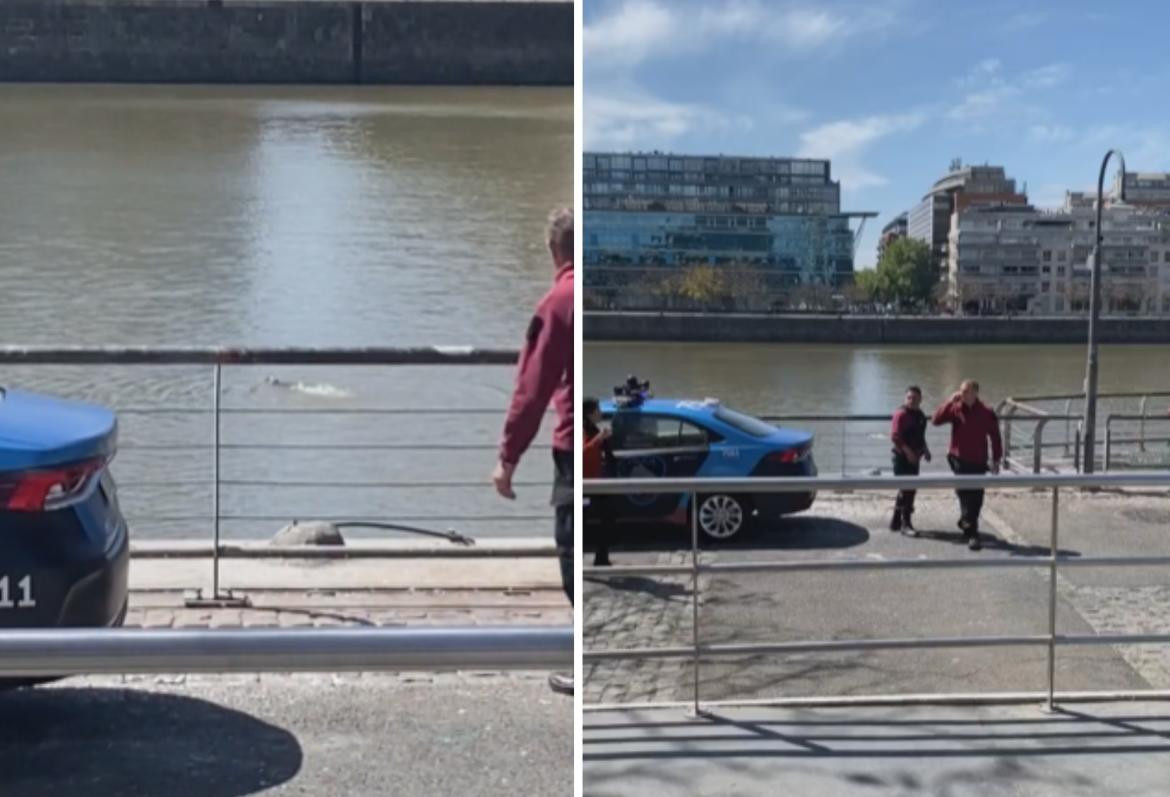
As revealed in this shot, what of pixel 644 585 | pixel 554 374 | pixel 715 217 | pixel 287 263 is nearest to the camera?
pixel 715 217

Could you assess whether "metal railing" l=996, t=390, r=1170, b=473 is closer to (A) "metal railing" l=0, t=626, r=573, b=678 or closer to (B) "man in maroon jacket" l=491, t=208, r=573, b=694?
(B) "man in maroon jacket" l=491, t=208, r=573, b=694

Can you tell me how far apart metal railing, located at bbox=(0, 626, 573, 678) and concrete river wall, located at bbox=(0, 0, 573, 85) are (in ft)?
62.2

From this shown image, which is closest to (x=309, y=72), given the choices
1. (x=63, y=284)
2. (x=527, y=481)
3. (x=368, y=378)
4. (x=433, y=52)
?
(x=433, y=52)

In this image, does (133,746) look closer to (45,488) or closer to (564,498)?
(45,488)

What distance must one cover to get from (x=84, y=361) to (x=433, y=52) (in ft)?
60.4

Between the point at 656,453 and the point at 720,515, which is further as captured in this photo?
the point at 720,515

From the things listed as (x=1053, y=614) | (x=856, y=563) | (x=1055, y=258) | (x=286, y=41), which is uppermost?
(x=286, y=41)

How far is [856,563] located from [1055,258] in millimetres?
458

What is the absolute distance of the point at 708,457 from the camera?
1855mm

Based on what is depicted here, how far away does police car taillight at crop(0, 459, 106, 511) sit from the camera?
195 cm

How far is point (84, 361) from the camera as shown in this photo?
2.89m

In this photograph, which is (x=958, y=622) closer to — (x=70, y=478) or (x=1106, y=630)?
(x=1106, y=630)

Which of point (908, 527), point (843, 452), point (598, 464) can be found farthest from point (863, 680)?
point (598, 464)

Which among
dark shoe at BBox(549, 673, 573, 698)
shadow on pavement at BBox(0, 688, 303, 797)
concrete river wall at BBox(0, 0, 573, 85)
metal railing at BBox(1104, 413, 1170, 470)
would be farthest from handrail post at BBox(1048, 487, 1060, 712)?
concrete river wall at BBox(0, 0, 573, 85)
